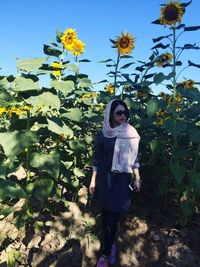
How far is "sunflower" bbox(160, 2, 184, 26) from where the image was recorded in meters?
4.54

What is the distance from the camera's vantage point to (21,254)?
418 centimetres

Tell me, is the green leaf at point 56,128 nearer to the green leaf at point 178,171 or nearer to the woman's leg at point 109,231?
the woman's leg at point 109,231

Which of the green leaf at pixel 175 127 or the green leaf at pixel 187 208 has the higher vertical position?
the green leaf at pixel 175 127

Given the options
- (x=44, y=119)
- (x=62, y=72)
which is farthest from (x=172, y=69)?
(x=44, y=119)

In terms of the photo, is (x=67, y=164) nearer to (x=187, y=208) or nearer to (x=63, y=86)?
(x=63, y=86)

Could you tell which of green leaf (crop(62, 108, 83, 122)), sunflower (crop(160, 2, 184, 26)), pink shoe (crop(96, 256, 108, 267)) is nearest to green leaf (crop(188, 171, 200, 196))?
pink shoe (crop(96, 256, 108, 267))

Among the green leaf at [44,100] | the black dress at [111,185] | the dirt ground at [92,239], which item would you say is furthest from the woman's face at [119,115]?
the dirt ground at [92,239]

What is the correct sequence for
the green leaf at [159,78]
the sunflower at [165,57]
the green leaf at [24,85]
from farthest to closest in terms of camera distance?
the sunflower at [165,57] → the green leaf at [159,78] → the green leaf at [24,85]

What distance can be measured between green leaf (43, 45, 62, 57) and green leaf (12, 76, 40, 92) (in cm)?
56

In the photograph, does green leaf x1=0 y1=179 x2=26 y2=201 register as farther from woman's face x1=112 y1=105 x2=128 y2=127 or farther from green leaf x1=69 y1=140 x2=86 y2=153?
woman's face x1=112 y1=105 x2=128 y2=127

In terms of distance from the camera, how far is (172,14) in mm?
4531

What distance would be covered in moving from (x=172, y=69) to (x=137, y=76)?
874mm

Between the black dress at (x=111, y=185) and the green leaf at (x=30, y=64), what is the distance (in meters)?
1.07

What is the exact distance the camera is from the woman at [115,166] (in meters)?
4.11
